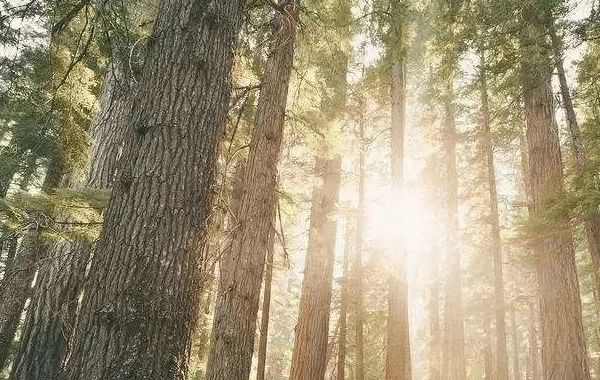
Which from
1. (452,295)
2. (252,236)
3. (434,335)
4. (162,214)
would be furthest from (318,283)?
(434,335)

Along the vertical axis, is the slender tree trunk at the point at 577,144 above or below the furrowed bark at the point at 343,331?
above

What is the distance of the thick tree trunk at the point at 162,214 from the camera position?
2.47m

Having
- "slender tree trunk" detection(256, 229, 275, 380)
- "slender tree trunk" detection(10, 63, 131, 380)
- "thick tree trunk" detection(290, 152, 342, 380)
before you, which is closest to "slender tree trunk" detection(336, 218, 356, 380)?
"thick tree trunk" detection(290, 152, 342, 380)

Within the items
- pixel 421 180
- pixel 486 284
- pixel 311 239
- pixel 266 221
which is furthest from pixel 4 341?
pixel 486 284

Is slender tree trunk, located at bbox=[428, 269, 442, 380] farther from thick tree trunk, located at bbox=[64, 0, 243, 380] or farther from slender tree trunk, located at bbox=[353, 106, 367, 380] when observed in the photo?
thick tree trunk, located at bbox=[64, 0, 243, 380]

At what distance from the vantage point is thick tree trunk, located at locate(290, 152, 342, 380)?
795 cm

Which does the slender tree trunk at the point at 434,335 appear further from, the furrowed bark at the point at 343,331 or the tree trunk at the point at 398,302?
the tree trunk at the point at 398,302

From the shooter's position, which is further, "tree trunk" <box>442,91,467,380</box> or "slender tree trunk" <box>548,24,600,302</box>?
"tree trunk" <box>442,91,467,380</box>

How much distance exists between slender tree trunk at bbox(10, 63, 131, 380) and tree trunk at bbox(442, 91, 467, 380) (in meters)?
12.1

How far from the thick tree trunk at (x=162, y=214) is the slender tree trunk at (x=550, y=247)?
6.25 meters

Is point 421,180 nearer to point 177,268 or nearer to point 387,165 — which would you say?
point 387,165

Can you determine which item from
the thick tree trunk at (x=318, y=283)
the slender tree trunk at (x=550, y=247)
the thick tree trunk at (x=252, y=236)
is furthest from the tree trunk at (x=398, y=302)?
the thick tree trunk at (x=252, y=236)

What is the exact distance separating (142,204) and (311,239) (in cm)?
654

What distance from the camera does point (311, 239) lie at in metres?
9.05
